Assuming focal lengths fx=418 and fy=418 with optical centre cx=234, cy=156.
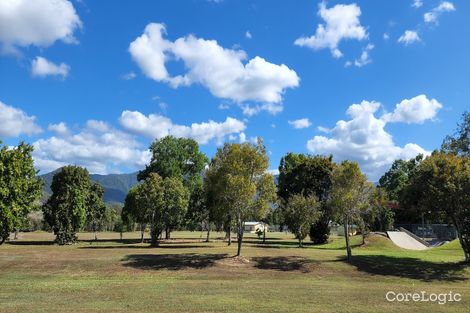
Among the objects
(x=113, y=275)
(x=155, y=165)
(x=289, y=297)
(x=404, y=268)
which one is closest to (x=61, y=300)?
(x=113, y=275)

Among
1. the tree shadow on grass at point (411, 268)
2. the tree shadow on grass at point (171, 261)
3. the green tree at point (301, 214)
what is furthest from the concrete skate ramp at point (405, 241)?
the tree shadow on grass at point (171, 261)

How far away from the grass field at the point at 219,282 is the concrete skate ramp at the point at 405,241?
21.9 m

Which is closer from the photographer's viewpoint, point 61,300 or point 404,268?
point 61,300

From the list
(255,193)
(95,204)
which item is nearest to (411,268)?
(255,193)

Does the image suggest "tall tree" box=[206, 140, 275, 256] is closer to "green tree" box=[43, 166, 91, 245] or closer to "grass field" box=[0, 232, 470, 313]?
"grass field" box=[0, 232, 470, 313]

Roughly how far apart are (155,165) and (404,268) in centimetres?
5187

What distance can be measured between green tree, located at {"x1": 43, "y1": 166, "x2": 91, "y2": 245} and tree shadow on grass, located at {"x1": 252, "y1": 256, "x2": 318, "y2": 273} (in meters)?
32.8

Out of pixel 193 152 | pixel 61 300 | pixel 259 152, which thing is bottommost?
pixel 61 300

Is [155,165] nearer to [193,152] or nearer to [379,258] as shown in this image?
[193,152]

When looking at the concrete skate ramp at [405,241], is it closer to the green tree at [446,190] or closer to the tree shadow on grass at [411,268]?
the green tree at [446,190]

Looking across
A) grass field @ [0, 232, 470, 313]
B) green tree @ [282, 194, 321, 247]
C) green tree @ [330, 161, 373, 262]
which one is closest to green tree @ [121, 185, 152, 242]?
green tree @ [282, 194, 321, 247]

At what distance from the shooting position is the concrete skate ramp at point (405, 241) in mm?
59384

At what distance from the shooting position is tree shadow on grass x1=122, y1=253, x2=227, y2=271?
3248 cm

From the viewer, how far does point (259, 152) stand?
123 ft
